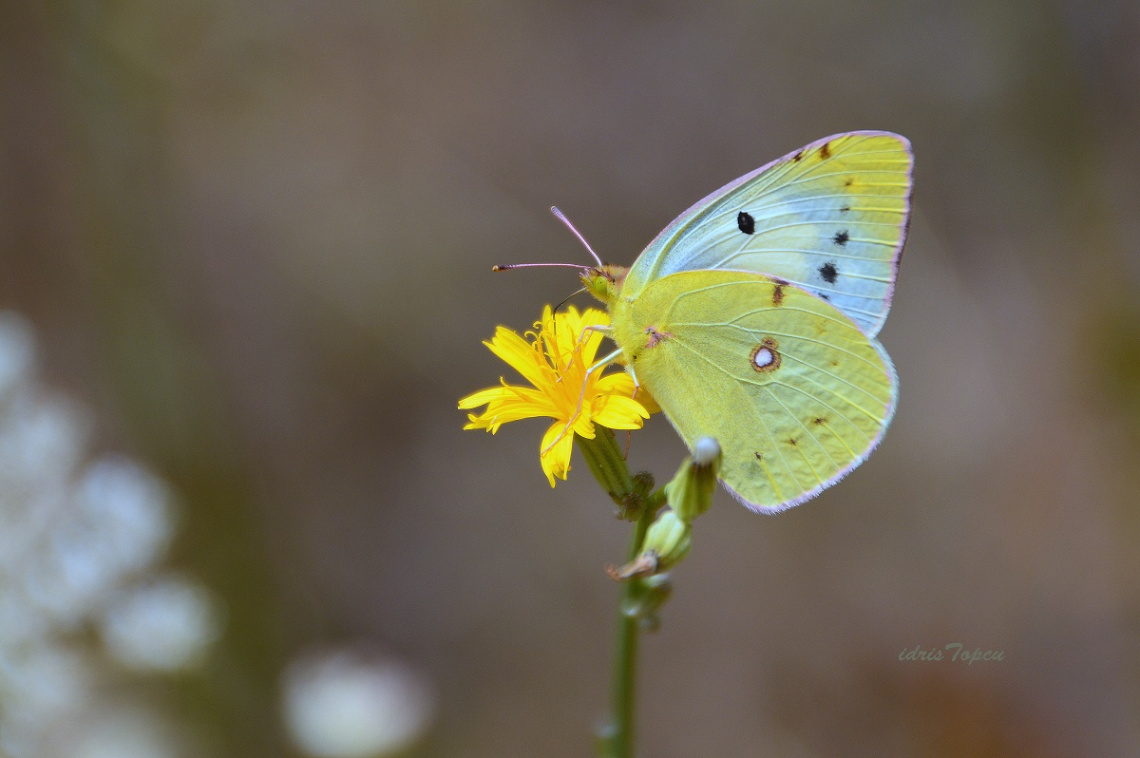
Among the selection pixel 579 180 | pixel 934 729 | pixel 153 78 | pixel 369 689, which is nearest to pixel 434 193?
pixel 579 180

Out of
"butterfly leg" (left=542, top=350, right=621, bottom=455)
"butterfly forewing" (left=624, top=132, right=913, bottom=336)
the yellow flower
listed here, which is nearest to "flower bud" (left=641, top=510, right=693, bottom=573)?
the yellow flower

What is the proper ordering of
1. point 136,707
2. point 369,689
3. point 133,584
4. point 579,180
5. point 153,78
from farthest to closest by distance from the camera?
1. point 579,180
2. point 153,78
3. point 369,689
4. point 136,707
5. point 133,584

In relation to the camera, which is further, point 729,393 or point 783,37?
point 783,37

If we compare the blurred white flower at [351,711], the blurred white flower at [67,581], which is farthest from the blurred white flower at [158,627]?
the blurred white flower at [351,711]

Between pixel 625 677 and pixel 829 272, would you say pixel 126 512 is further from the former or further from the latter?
pixel 829 272

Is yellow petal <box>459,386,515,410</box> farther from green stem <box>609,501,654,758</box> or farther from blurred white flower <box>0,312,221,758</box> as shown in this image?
blurred white flower <box>0,312,221,758</box>

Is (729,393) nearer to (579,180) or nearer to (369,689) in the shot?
(369,689)

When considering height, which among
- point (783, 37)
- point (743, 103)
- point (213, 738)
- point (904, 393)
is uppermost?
point (783, 37)
